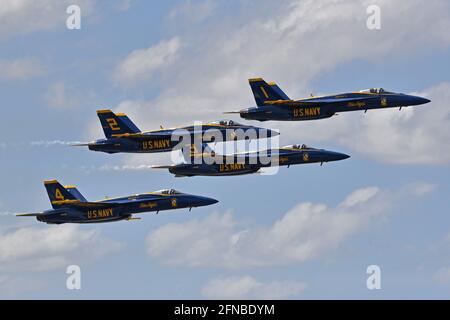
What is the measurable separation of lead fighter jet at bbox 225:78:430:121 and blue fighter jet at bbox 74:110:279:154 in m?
2.08

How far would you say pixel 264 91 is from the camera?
15550 centimetres

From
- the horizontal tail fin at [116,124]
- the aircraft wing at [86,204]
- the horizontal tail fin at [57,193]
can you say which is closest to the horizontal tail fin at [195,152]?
the horizontal tail fin at [116,124]

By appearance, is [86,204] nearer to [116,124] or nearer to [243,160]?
[116,124]

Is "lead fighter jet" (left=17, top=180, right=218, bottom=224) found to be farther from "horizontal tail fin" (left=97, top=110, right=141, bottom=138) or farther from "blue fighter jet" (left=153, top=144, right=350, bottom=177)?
"horizontal tail fin" (left=97, top=110, right=141, bottom=138)

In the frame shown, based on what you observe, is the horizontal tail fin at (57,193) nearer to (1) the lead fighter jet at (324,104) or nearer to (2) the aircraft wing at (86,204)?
(2) the aircraft wing at (86,204)

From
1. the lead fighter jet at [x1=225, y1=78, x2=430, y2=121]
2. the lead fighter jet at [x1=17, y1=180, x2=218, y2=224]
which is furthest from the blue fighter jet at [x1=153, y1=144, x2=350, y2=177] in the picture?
the lead fighter jet at [x1=225, y1=78, x2=430, y2=121]

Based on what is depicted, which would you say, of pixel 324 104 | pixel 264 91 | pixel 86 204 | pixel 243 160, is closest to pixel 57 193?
pixel 86 204

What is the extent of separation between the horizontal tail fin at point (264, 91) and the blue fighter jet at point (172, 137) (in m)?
3.82

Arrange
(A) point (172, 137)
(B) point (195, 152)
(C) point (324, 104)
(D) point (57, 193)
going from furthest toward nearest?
(D) point (57, 193) → (B) point (195, 152) → (C) point (324, 104) → (A) point (172, 137)

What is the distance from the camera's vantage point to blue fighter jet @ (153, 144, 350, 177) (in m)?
152

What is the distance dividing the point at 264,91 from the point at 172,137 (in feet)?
40.4
